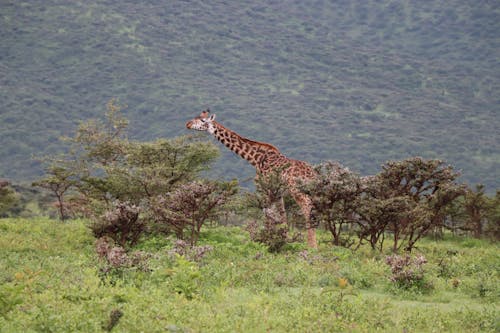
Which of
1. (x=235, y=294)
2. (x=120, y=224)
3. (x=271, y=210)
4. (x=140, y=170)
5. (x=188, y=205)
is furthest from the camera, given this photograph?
(x=140, y=170)

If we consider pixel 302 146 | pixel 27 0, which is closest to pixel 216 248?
pixel 302 146

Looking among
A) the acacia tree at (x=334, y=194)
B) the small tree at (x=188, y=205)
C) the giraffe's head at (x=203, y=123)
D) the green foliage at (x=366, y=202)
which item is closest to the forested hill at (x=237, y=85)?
the giraffe's head at (x=203, y=123)

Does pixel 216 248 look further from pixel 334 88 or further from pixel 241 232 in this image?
pixel 334 88

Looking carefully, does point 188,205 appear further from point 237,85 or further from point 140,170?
point 237,85

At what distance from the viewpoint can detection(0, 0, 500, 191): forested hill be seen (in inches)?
5133

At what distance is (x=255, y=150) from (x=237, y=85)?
139 metres

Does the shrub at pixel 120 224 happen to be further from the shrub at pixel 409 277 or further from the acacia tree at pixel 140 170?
the shrub at pixel 409 277

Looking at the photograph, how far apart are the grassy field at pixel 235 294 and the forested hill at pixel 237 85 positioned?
100 metres

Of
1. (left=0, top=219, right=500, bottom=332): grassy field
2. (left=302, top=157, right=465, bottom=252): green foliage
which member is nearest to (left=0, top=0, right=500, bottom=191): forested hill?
(left=302, top=157, right=465, bottom=252): green foliage

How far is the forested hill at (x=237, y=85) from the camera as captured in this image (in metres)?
130

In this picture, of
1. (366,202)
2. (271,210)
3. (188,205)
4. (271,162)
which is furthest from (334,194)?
(188,205)

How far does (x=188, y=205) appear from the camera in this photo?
19094 mm

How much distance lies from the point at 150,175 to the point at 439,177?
9.61 metres

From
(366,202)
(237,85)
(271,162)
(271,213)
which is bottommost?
(271,213)
